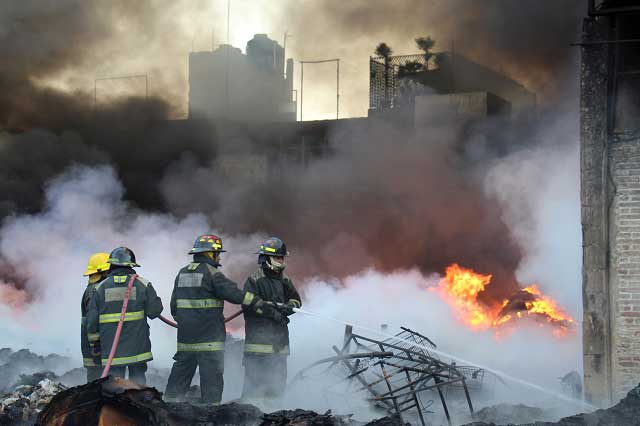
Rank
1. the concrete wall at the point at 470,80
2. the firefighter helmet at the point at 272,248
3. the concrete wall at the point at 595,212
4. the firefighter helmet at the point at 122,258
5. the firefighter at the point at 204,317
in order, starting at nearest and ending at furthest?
the firefighter helmet at the point at 122,258
the firefighter at the point at 204,317
the firefighter helmet at the point at 272,248
the concrete wall at the point at 595,212
the concrete wall at the point at 470,80

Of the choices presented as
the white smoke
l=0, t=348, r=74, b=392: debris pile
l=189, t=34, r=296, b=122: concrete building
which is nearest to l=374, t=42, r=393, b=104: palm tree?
l=189, t=34, r=296, b=122: concrete building

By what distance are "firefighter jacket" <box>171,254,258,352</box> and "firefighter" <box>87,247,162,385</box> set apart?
304mm

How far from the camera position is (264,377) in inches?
338

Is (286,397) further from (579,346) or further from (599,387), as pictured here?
(579,346)

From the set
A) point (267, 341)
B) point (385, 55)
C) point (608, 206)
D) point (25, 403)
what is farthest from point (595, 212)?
point (385, 55)

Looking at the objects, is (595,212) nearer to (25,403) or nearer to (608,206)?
(608,206)

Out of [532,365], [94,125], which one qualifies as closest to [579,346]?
[532,365]

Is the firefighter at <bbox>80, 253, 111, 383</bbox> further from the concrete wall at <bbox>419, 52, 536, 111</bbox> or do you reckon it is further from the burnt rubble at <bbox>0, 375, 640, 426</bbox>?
the concrete wall at <bbox>419, 52, 536, 111</bbox>

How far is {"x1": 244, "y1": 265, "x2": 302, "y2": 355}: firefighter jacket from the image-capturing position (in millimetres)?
8547

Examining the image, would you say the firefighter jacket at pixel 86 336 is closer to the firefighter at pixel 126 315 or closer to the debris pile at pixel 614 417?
the firefighter at pixel 126 315

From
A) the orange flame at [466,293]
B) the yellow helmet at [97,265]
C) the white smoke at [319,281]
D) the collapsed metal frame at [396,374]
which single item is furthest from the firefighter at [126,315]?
the orange flame at [466,293]

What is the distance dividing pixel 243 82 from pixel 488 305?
38.3 feet

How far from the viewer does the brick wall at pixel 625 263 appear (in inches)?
351

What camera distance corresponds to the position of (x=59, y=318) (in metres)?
14.8
